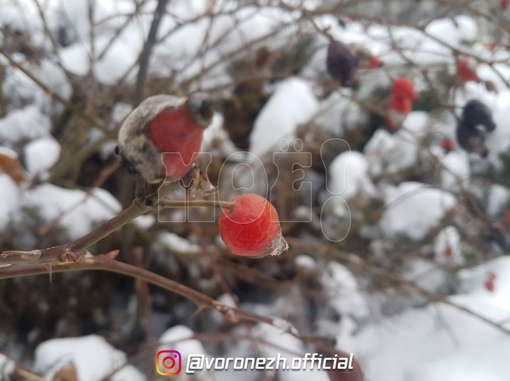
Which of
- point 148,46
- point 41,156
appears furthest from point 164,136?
point 41,156

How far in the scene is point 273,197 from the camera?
60.6 inches

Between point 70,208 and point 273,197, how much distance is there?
628 millimetres

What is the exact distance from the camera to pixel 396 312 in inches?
59.3

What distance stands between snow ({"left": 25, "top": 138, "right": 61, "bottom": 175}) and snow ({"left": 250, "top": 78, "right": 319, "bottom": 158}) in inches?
24.0

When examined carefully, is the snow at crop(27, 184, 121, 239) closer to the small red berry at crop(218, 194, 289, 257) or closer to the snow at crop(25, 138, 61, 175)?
the snow at crop(25, 138, 61, 175)

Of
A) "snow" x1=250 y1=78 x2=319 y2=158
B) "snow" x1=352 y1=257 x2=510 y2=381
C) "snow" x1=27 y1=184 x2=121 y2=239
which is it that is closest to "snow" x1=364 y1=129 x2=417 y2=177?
"snow" x1=250 y1=78 x2=319 y2=158

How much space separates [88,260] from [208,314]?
956 mm

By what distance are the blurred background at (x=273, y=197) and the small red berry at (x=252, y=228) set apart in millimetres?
501

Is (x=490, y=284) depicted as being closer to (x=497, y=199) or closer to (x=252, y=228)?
(x=497, y=199)

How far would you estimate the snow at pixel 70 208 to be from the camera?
1.18 meters

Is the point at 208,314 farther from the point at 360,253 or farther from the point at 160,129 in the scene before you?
the point at 160,129

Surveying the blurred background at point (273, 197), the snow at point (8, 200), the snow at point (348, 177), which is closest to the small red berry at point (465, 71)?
the blurred background at point (273, 197)

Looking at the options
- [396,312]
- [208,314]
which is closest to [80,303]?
[208,314]

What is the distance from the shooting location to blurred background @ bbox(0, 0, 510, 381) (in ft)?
3.35
